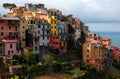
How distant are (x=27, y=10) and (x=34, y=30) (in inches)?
608

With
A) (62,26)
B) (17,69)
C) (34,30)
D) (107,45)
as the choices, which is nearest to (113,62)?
(107,45)

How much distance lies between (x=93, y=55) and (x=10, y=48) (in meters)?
18.5

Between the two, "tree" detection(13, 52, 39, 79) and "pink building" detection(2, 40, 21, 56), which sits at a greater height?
"pink building" detection(2, 40, 21, 56)

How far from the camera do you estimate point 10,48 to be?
2889 inches

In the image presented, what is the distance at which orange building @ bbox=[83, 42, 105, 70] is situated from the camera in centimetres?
8149

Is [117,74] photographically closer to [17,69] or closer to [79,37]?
[79,37]

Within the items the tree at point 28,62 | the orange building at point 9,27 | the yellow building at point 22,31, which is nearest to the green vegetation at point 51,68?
the tree at point 28,62

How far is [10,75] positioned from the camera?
66.1 metres

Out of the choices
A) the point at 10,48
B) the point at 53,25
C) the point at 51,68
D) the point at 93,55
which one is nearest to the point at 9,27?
the point at 10,48

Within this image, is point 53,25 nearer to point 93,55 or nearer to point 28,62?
point 93,55

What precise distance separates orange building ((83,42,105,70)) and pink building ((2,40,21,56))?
15.2m

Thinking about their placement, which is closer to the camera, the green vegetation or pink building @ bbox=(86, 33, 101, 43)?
the green vegetation

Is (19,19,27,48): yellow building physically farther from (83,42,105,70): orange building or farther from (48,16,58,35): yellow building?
(83,42,105,70): orange building

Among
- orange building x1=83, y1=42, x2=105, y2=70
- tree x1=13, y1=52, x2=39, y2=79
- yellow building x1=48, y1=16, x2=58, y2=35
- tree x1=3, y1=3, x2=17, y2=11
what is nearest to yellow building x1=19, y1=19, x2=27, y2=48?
tree x1=13, y1=52, x2=39, y2=79
